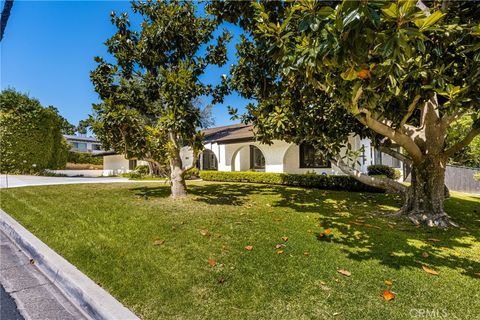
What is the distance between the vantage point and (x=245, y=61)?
770 cm

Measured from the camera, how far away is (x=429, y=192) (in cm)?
651

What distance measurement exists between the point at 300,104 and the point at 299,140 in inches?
52.9

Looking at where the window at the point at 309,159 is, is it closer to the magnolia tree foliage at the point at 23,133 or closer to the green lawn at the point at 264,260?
the green lawn at the point at 264,260

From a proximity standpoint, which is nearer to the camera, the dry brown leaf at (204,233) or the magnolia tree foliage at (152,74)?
the dry brown leaf at (204,233)

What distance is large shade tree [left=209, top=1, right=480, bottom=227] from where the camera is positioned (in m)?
2.62

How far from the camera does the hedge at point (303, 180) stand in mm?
12609

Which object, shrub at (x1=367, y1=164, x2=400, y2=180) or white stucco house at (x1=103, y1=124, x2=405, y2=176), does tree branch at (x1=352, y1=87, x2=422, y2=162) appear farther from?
shrub at (x1=367, y1=164, x2=400, y2=180)

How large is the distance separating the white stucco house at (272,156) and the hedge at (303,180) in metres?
1.34

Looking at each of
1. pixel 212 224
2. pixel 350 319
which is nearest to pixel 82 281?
pixel 212 224

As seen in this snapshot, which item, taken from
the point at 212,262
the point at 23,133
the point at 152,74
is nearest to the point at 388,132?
the point at 212,262

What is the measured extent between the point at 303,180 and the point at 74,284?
1225 centimetres

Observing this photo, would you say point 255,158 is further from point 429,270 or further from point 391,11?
Answer: point 391,11

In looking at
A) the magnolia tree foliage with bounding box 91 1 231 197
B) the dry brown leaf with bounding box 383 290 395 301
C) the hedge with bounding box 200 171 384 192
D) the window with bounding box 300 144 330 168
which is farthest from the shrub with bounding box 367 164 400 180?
the dry brown leaf with bounding box 383 290 395 301

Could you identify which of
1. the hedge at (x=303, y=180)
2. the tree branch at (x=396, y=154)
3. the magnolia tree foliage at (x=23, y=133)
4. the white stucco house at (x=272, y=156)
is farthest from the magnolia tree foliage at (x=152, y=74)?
the magnolia tree foliage at (x=23, y=133)
